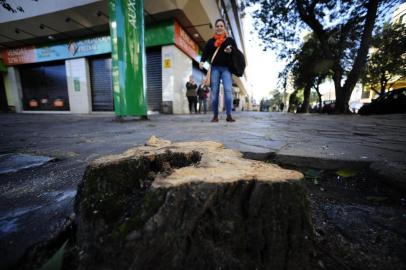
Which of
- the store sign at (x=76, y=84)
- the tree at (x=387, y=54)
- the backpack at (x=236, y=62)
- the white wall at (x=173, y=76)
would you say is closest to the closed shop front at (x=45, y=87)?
the store sign at (x=76, y=84)

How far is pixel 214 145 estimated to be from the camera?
112 centimetres

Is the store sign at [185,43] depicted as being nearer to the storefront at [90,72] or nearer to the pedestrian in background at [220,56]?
the storefront at [90,72]

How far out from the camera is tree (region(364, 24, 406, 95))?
1424 cm

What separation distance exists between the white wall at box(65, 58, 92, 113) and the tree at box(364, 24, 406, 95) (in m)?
17.8

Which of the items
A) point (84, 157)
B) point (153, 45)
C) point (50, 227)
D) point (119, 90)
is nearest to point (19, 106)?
point (153, 45)

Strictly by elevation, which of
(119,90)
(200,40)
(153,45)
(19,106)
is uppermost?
(200,40)

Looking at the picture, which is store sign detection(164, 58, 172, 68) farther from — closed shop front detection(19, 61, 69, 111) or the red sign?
the red sign

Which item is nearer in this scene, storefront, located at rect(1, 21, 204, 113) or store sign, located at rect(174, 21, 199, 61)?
store sign, located at rect(174, 21, 199, 61)

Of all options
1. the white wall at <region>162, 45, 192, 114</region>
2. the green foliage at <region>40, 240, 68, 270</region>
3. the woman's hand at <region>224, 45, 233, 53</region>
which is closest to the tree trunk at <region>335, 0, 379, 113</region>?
the white wall at <region>162, 45, 192, 114</region>

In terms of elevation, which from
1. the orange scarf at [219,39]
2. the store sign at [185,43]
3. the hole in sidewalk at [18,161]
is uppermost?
the store sign at [185,43]

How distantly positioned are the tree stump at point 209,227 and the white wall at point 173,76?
9212mm

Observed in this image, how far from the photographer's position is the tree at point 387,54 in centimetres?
1424

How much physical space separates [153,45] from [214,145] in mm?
9650

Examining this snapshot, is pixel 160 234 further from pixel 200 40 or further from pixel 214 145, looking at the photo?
pixel 200 40
